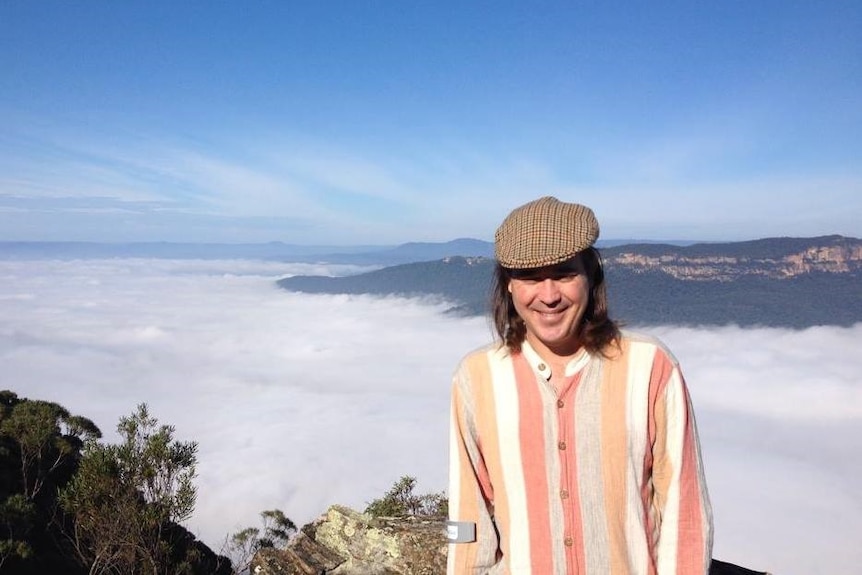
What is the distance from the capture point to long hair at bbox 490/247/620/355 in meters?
2.10

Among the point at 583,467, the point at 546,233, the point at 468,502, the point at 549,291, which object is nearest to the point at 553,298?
the point at 549,291

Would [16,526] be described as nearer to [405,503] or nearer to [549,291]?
[405,503]

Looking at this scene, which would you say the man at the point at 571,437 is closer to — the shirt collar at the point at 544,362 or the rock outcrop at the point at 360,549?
the shirt collar at the point at 544,362

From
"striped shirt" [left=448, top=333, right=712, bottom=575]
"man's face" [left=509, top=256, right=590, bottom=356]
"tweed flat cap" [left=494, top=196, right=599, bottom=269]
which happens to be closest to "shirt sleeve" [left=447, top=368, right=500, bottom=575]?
"striped shirt" [left=448, top=333, right=712, bottom=575]

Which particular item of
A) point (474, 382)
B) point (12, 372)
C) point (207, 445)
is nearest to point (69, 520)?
point (474, 382)

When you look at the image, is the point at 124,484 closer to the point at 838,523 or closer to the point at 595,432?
the point at 595,432

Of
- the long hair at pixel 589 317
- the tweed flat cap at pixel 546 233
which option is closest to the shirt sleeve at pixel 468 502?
the long hair at pixel 589 317

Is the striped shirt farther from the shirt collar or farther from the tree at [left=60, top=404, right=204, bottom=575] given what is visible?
the tree at [left=60, top=404, right=204, bottom=575]

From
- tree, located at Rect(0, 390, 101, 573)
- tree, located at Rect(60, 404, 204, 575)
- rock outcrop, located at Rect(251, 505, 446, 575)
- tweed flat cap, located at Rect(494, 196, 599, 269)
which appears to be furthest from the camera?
tree, located at Rect(0, 390, 101, 573)

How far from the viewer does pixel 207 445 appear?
5143 inches

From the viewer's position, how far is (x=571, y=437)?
6.73ft

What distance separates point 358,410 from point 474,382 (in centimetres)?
16825

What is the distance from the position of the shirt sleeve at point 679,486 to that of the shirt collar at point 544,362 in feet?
0.94

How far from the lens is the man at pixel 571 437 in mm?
1963
